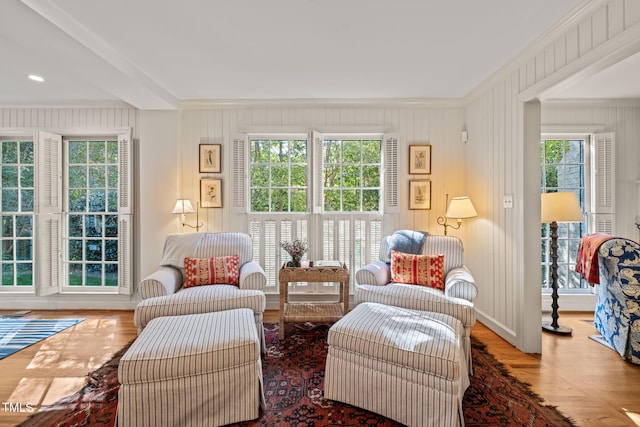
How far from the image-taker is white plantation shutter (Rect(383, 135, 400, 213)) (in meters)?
3.67

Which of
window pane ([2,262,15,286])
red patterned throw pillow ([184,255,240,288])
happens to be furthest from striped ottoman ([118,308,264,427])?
window pane ([2,262,15,286])

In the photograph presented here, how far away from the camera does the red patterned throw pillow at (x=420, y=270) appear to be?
2.84 metres

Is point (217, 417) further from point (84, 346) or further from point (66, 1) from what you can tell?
point (66, 1)

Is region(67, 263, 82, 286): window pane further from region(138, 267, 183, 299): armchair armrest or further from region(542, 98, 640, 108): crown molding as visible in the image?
region(542, 98, 640, 108): crown molding

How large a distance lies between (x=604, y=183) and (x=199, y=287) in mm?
4601

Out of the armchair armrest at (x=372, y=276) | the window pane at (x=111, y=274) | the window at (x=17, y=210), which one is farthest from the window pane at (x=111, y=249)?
the armchair armrest at (x=372, y=276)

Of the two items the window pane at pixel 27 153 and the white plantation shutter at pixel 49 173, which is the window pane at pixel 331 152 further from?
the window pane at pixel 27 153

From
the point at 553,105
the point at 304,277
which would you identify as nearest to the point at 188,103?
the point at 304,277

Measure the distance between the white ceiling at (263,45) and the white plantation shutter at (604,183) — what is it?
2.26ft

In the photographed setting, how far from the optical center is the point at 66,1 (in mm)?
1881

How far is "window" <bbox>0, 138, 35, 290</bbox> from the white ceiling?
2.53ft

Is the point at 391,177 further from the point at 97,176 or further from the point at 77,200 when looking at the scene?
the point at 77,200

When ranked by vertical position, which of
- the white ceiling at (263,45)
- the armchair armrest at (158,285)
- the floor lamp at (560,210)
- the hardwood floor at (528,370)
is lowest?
the hardwood floor at (528,370)

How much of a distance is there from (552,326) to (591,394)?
115cm
